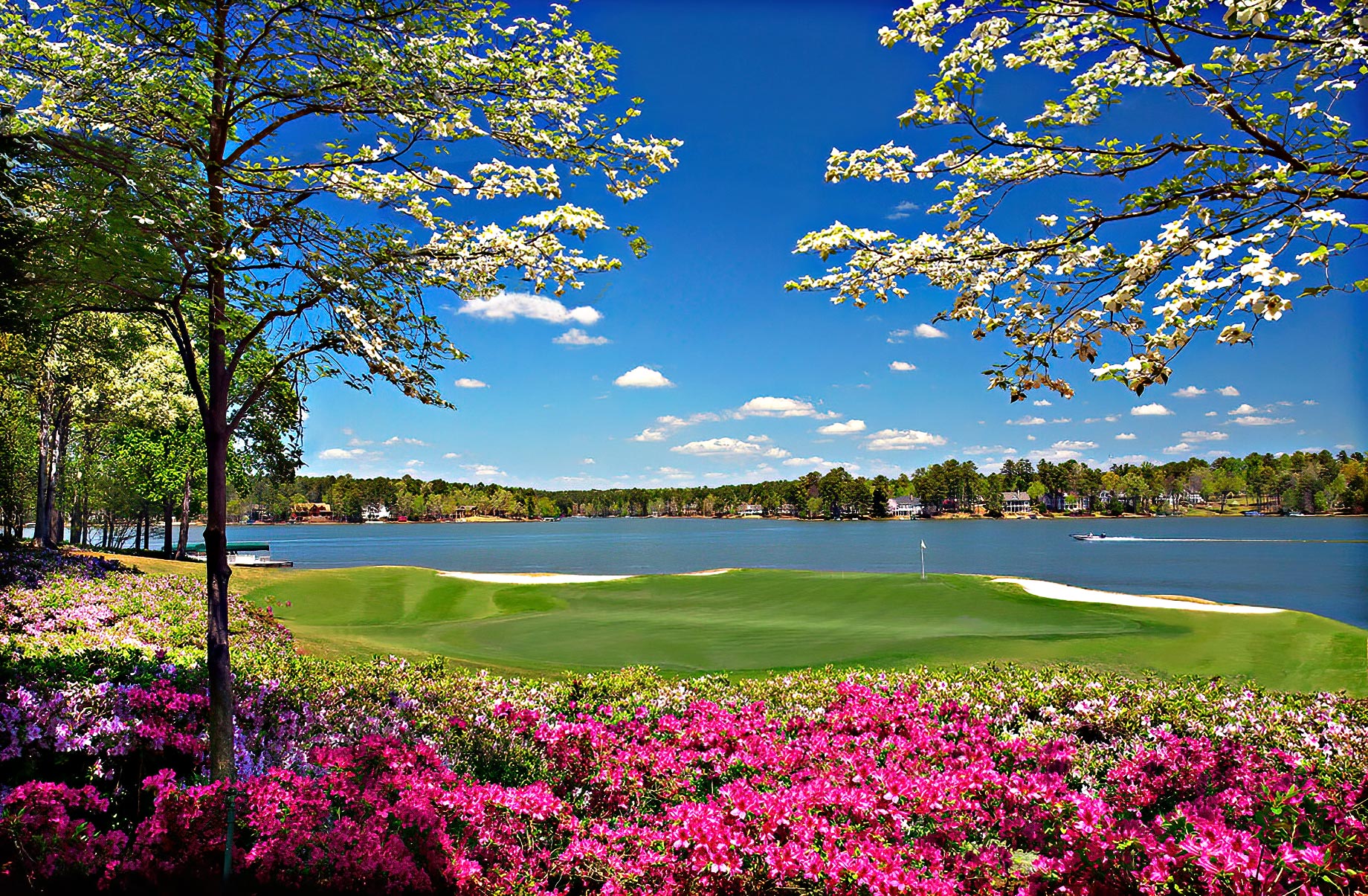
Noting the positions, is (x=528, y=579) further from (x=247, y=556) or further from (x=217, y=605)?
(x=217, y=605)

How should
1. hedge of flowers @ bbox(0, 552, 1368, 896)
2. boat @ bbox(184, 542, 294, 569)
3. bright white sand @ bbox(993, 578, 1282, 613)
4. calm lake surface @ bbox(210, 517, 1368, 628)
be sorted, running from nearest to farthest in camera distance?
1. hedge of flowers @ bbox(0, 552, 1368, 896)
2. bright white sand @ bbox(993, 578, 1282, 613)
3. boat @ bbox(184, 542, 294, 569)
4. calm lake surface @ bbox(210, 517, 1368, 628)

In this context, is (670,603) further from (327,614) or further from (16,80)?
(16,80)

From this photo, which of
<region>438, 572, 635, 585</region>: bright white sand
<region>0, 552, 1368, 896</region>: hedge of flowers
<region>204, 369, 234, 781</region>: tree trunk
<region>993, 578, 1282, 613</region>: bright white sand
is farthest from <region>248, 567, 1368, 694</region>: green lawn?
<region>204, 369, 234, 781</region>: tree trunk

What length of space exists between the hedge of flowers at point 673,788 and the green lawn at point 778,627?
20.4ft

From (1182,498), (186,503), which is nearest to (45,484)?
(186,503)

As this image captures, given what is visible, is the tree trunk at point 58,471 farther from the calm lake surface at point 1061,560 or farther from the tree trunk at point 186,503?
the calm lake surface at point 1061,560

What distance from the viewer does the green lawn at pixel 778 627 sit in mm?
14070

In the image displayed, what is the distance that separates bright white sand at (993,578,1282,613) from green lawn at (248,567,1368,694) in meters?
0.79

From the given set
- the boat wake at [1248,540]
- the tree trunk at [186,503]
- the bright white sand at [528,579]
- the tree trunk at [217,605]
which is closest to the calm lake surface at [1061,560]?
the boat wake at [1248,540]

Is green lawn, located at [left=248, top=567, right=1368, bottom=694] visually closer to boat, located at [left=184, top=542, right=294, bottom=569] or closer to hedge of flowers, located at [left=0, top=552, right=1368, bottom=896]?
hedge of flowers, located at [left=0, top=552, right=1368, bottom=896]

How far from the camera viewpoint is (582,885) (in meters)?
3.79

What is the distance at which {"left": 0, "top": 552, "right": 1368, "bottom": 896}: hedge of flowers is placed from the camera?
340 centimetres

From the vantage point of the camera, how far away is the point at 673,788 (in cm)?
482

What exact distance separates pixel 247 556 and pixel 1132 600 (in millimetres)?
46609
